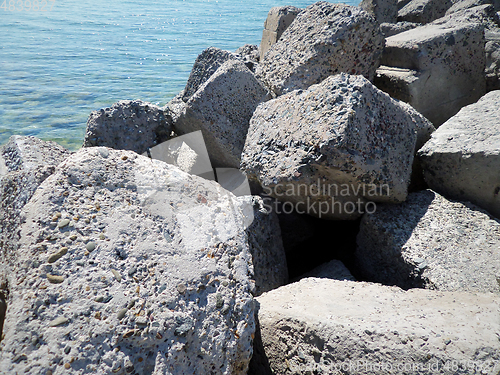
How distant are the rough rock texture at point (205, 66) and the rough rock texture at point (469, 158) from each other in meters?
1.78

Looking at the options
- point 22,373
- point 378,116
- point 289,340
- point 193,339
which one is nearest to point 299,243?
point 378,116

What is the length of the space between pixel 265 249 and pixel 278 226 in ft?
0.64

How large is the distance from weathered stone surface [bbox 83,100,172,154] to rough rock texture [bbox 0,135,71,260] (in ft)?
2.56

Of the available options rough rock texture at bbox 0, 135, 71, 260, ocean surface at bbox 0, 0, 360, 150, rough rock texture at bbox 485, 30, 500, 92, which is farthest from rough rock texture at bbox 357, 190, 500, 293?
ocean surface at bbox 0, 0, 360, 150

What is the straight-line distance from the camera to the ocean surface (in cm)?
730

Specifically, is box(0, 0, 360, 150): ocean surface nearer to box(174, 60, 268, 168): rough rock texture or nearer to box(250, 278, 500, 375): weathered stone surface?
box(174, 60, 268, 168): rough rock texture

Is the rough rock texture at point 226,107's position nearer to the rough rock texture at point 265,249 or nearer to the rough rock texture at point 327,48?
the rough rock texture at point 327,48

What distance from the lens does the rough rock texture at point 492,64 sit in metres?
3.20

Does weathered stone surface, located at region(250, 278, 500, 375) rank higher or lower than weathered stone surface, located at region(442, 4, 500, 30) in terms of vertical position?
lower

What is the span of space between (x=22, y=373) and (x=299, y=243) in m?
1.73

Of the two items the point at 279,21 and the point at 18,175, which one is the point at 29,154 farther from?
the point at 279,21

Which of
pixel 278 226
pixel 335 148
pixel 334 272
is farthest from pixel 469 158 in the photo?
pixel 278 226

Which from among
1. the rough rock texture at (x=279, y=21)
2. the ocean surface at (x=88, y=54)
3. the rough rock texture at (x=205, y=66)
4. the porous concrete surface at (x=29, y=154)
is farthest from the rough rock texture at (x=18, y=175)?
the ocean surface at (x=88, y=54)

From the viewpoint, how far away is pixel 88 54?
11.4 m
